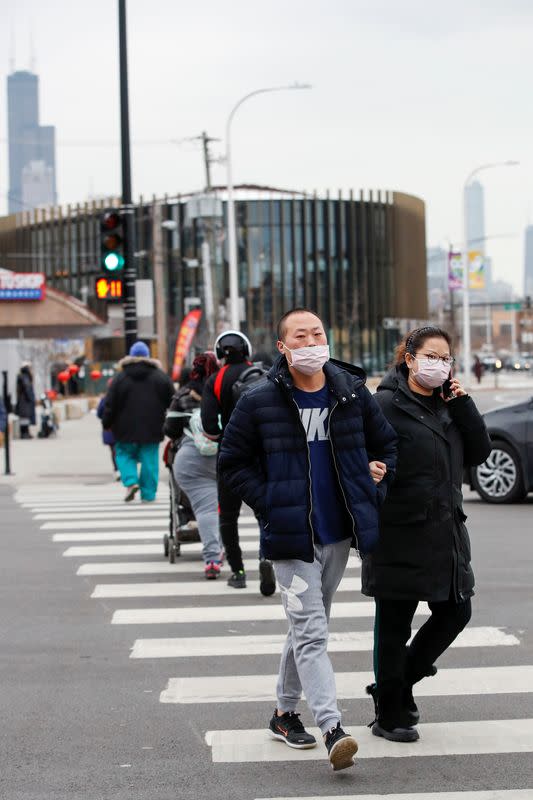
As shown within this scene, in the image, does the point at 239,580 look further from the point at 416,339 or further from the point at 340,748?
the point at 340,748

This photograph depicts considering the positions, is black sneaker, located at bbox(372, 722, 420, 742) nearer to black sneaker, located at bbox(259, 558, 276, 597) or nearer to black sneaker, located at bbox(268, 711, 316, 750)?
black sneaker, located at bbox(268, 711, 316, 750)

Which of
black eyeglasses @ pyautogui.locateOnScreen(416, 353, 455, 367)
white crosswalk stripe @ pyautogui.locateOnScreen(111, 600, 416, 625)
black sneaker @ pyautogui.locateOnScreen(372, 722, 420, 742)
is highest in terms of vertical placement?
black eyeglasses @ pyautogui.locateOnScreen(416, 353, 455, 367)

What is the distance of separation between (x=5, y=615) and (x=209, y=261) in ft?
126

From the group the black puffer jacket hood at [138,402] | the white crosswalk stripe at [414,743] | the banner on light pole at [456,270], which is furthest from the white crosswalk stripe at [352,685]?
the banner on light pole at [456,270]

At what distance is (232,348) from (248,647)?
8.37 feet

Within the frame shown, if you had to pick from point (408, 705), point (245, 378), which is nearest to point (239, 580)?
point (245, 378)

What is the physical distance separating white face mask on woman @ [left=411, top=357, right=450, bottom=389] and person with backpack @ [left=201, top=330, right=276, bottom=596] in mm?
3806

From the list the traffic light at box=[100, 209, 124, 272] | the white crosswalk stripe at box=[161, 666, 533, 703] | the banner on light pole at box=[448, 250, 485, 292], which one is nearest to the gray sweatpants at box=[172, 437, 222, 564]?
the white crosswalk stripe at box=[161, 666, 533, 703]

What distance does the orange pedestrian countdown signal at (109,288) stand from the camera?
66.2 ft

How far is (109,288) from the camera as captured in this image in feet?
66.5

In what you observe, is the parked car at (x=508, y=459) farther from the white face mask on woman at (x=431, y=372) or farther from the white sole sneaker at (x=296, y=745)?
the white sole sneaker at (x=296, y=745)

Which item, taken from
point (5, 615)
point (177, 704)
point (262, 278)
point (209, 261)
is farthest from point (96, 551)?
point (262, 278)

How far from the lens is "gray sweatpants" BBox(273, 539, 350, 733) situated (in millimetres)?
5543

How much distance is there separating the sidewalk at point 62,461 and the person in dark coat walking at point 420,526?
12706 millimetres
